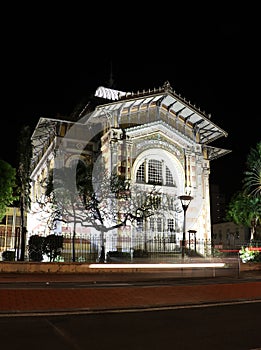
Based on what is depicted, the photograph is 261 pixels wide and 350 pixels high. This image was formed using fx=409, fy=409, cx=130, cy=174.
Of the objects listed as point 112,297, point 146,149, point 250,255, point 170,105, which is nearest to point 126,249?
point 250,255

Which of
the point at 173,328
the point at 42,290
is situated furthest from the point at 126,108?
the point at 173,328

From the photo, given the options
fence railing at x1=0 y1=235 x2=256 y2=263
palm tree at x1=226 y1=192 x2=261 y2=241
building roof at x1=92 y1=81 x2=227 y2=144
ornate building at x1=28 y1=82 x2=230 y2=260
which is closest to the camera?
fence railing at x1=0 y1=235 x2=256 y2=263

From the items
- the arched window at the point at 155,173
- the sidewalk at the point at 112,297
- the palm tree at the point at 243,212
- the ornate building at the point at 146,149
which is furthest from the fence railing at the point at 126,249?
the sidewalk at the point at 112,297

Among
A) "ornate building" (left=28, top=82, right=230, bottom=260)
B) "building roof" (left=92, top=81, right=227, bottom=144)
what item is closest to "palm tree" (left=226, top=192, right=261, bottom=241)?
"ornate building" (left=28, top=82, right=230, bottom=260)

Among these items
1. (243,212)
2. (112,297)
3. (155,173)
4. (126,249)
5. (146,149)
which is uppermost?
(146,149)

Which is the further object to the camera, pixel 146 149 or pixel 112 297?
pixel 146 149

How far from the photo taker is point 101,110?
39.5m

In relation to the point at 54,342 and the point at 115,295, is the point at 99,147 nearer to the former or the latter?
the point at 115,295

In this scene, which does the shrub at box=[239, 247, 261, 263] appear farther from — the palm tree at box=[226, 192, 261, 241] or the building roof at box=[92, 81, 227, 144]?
the palm tree at box=[226, 192, 261, 241]

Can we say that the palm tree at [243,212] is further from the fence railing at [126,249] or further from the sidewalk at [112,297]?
the sidewalk at [112,297]

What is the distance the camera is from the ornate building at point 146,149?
39.3 metres

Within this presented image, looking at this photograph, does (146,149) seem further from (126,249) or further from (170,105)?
(126,249)

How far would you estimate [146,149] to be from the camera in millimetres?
41406

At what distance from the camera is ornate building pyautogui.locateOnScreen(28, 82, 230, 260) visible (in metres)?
39.3
